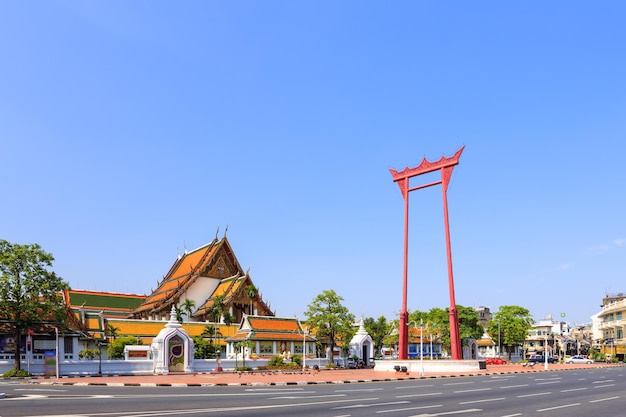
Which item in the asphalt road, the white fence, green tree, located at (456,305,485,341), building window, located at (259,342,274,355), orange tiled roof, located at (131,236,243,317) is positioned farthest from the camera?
green tree, located at (456,305,485,341)

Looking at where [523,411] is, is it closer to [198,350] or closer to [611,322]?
[198,350]

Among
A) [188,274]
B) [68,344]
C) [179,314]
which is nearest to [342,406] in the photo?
[68,344]

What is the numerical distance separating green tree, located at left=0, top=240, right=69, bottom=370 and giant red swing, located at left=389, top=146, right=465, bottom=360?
28844 mm

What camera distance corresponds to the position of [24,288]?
147 ft

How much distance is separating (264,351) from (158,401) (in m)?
41.8

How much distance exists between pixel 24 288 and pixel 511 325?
253 ft

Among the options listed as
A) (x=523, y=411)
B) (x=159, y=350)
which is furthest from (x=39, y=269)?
(x=523, y=411)

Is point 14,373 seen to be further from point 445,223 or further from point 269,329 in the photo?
point 445,223

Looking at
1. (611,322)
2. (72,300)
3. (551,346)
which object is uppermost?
(72,300)

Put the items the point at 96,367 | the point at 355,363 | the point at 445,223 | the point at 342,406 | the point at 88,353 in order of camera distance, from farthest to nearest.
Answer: the point at 355,363, the point at 445,223, the point at 88,353, the point at 96,367, the point at 342,406

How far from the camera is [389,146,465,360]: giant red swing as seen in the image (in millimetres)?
50156

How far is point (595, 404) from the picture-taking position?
1973 cm

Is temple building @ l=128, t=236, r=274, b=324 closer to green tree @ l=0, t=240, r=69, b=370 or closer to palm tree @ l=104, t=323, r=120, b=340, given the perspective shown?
palm tree @ l=104, t=323, r=120, b=340

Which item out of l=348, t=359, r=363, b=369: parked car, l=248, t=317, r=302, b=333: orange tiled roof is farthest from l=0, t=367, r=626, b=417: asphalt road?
l=248, t=317, r=302, b=333: orange tiled roof
